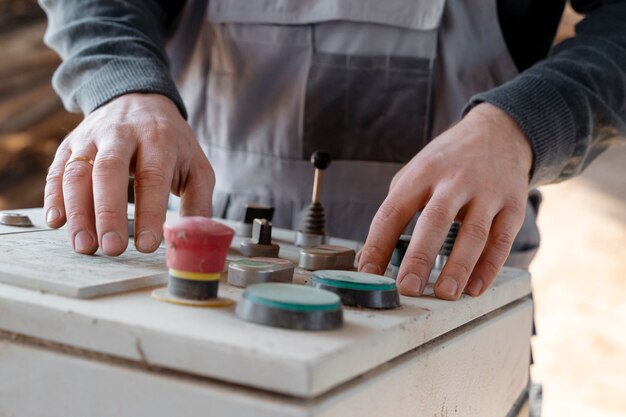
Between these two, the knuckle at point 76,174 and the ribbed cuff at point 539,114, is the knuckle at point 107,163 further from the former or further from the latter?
the ribbed cuff at point 539,114

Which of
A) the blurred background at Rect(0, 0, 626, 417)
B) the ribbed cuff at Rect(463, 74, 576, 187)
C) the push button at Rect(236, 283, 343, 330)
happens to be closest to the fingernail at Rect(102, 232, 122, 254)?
the push button at Rect(236, 283, 343, 330)

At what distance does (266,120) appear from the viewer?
1.14m

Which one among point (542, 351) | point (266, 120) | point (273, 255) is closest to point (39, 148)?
point (266, 120)

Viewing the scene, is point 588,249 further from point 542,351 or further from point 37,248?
point 37,248

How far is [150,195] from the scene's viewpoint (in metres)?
0.73

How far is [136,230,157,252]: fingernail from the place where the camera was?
70 centimetres

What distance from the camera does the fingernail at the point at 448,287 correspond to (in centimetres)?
65

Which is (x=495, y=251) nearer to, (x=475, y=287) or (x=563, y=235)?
(x=475, y=287)

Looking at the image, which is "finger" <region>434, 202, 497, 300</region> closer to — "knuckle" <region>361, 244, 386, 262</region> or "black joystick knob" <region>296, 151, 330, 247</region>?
"knuckle" <region>361, 244, 386, 262</region>

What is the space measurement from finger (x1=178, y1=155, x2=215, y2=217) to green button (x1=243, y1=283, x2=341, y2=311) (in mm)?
335

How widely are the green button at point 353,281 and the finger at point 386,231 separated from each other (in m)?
0.12

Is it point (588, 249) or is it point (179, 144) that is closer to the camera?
point (179, 144)

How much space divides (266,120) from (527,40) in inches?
16.2

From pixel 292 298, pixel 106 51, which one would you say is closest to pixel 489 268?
pixel 292 298
